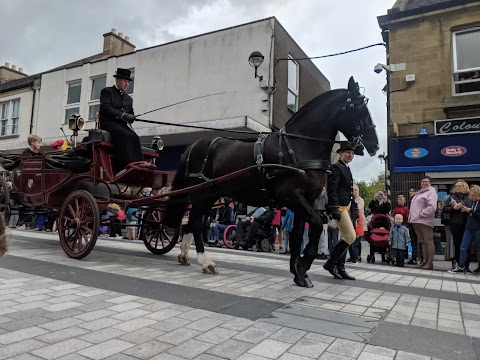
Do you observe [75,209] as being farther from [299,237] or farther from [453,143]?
[453,143]

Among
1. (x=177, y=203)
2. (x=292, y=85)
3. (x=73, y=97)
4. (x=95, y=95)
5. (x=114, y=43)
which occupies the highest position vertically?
(x=114, y=43)

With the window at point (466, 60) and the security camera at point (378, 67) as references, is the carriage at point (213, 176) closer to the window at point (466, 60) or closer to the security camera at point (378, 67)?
the security camera at point (378, 67)

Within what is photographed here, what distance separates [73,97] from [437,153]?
1711cm

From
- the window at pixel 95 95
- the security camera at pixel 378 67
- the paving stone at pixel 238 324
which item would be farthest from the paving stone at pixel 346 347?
the window at pixel 95 95

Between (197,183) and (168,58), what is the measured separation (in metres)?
12.1

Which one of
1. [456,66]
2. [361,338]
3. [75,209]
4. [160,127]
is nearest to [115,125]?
[75,209]

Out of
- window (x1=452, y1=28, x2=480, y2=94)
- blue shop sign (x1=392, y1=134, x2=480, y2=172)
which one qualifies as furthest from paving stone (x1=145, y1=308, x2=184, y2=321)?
window (x1=452, y1=28, x2=480, y2=94)

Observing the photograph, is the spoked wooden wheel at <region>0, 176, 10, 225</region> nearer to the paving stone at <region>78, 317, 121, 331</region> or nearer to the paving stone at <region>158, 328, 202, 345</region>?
Answer: the paving stone at <region>78, 317, 121, 331</region>

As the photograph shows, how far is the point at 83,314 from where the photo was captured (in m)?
3.27

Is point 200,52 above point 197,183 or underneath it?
above

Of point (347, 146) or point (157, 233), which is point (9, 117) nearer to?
point (157, 233)

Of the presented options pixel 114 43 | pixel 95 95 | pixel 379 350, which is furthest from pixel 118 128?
pixel 114 43

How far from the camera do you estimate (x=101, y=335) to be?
2.79 metres

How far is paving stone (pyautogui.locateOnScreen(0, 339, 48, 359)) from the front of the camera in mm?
2402
